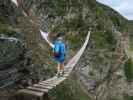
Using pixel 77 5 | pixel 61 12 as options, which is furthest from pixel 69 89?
pixel 77 5

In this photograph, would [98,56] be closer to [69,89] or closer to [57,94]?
[69,89]

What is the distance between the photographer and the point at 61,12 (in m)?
35.8

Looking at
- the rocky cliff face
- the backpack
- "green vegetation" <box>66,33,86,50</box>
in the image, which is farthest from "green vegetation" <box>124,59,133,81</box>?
the backpack

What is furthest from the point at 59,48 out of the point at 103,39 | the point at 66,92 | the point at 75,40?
the point at 103,39

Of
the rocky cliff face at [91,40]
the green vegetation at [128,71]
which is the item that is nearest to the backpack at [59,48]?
the rocky cliff face at [91,40]

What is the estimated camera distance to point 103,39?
39312 mm

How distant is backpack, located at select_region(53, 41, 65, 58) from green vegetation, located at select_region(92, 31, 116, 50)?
75.5 feet

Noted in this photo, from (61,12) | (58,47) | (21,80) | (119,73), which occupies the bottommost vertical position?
(119,73)

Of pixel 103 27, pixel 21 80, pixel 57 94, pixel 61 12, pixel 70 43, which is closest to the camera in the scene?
pixel 21 80

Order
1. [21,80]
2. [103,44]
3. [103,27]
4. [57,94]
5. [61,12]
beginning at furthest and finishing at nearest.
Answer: [103,27] → [103,44] → [61,12] → [57,94] → [21,80]

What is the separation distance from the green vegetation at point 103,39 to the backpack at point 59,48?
23021mm

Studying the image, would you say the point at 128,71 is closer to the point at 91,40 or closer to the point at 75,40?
the point at 91,40

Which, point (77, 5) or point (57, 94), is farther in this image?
point (77, 5)

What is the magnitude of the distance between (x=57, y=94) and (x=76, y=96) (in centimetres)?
312
